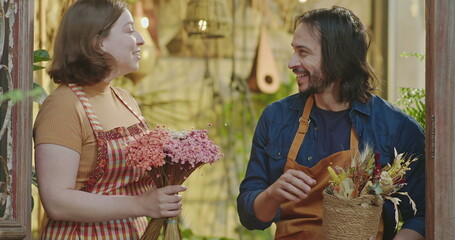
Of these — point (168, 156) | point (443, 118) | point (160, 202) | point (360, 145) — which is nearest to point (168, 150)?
point (168, 156)

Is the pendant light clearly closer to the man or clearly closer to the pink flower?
the man

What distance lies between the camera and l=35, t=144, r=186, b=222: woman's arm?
109 inches

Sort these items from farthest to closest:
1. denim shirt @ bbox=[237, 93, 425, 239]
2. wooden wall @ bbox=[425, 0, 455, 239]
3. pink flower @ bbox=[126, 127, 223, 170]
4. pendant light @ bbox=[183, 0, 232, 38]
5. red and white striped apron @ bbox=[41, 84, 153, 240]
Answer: pendant light @ bbox=[183, 0, 232, 38] < denim shirt @ bbox=[237, 93, 425, 239] < red and white striped apron @ bbox=[41, 84, 153, 240] < pink flower @ bbox=[126, 127, 223, 170] < wooden wall @ bbox=[425, 0, 455, 239]

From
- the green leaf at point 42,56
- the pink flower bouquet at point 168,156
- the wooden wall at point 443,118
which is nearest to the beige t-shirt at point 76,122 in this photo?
the pink flower bouquet at point 168,156

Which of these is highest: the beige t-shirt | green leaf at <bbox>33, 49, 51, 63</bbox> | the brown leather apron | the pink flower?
green leaf at <bbox>33, 49, 51, 63</bbox>

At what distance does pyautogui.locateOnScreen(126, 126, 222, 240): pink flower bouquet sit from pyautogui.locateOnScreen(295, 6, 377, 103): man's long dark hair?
0.58 m

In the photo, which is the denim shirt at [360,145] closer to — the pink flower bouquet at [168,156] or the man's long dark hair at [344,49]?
the man's long dark hair at [344,49]

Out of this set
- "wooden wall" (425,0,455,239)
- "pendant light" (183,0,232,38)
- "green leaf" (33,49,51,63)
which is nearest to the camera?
"wooden wall" (425,0,455,239)

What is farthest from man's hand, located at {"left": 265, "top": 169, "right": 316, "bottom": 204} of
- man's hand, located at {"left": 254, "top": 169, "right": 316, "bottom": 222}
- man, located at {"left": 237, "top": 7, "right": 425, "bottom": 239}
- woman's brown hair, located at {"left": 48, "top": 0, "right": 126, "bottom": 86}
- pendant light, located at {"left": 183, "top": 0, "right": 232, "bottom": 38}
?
pendant light, located at {"left": 183, "top": 0, "right": 232, "bottom": 38}

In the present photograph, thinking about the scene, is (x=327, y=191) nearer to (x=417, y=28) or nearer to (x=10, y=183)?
(x=10, y=183)

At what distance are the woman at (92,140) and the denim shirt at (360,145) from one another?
0.39 meters

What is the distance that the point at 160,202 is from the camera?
2.79 m

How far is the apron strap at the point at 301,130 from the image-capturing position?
10.0 ft

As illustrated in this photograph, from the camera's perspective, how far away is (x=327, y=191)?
270cm
